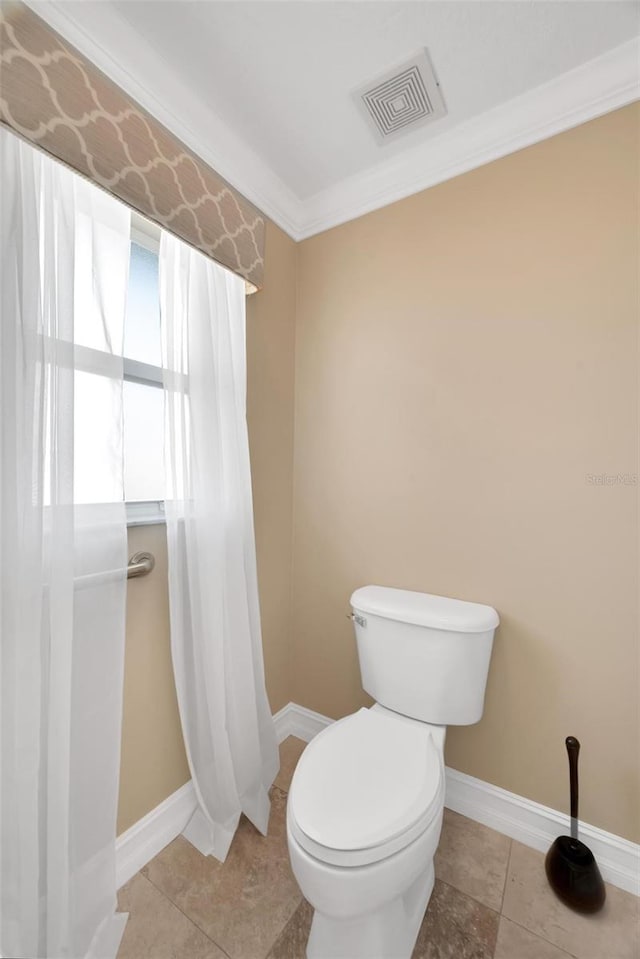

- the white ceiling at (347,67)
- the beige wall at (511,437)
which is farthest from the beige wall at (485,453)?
the white ceiling at (347,67)

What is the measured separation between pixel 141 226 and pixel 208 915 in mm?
1946

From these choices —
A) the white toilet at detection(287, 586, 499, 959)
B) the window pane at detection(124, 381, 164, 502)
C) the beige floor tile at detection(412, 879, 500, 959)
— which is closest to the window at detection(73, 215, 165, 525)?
the window pane at detection(124, 381, 164, 502)

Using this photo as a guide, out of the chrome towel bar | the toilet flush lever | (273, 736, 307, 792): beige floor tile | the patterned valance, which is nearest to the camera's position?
the patterned valance

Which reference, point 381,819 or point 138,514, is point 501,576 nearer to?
point 381,819

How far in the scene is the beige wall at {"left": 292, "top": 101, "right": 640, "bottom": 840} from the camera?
3.64 feet

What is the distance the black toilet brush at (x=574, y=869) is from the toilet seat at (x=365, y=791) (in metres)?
0.42

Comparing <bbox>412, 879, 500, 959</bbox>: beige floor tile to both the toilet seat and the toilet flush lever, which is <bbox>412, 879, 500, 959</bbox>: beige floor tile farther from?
the toilet flush lever

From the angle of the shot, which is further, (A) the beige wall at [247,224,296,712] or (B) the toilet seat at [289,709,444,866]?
(A) the beige wall at [247,224,296,712]

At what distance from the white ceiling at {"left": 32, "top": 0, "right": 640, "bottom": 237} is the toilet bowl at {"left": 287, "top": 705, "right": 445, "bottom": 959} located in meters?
1.89

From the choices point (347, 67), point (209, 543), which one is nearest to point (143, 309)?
point (209, 543)

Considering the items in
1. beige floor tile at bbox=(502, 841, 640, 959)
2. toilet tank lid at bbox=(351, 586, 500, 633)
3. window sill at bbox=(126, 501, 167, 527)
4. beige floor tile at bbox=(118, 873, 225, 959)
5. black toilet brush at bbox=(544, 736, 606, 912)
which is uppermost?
window sill at bbox=(126, 501, 167, 527)

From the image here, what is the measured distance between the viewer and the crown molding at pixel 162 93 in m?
0.95

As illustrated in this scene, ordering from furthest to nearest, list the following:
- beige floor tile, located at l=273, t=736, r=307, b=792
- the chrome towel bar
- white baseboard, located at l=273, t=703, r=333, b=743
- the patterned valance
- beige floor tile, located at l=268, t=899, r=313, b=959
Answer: white baseboard, located at l=273, t=703, r=333, b=743 → beige floor tile, located at l=273, t=736, r=307, b=792 → the chrome towel bar → beige floor tile, located at l=268, t=899, r=313, b=959 → the patterned valance

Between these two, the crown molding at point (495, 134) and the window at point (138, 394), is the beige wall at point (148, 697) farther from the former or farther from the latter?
the crown molding at point (495, 134)
